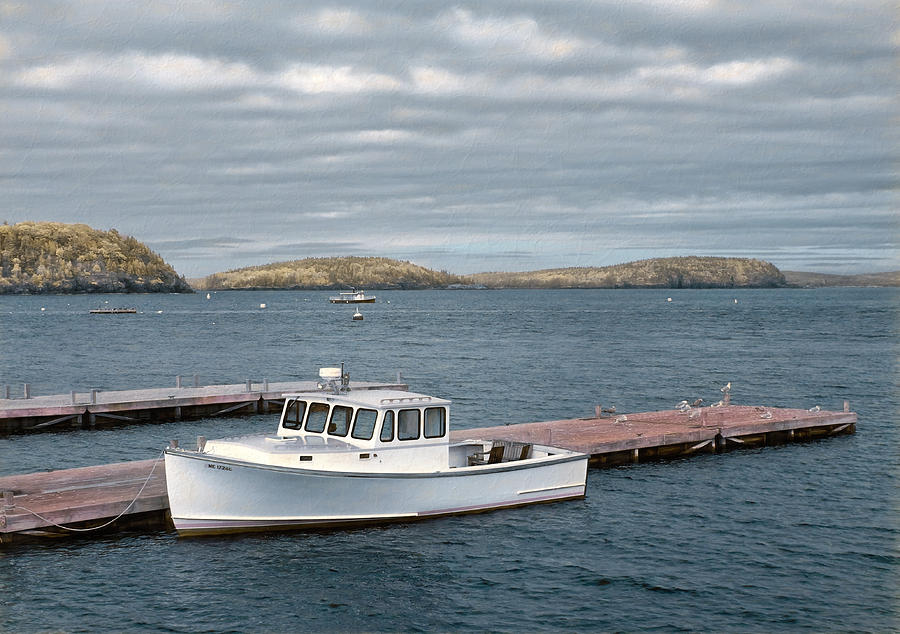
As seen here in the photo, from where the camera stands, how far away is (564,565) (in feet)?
65.2

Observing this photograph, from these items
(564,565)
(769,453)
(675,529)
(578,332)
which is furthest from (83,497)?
(578,332)

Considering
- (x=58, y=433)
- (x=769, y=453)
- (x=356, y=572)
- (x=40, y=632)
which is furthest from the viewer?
(x=58, y=433)

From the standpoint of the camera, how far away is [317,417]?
2239cm

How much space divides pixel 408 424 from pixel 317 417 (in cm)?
235

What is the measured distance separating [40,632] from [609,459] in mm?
18448

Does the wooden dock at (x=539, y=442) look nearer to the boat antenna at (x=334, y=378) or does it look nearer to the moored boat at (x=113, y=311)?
the boat antenna at (x=334, y=378)

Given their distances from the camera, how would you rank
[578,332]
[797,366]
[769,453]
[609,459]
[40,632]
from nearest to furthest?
[40,632]
[609,459]
[769,453]
[797,366]
[578,332]

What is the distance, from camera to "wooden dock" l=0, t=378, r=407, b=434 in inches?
1433

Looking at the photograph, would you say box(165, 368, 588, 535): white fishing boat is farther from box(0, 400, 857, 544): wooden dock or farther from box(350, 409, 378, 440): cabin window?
box(0, 400, 857, 544): wooden dock

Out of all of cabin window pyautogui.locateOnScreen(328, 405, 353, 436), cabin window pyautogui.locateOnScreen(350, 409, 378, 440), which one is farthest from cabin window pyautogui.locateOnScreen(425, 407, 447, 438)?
cabin window pyautogui.locateOnScreen(328, 405, 353, 436)

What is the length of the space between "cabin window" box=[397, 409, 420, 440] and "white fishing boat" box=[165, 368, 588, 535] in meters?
0.02

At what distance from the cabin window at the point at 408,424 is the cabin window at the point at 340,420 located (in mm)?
1209

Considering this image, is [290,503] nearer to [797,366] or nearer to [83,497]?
[83,497]

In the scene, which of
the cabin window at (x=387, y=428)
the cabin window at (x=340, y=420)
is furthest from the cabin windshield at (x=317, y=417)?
the cabin window at (x=387, y=428)
